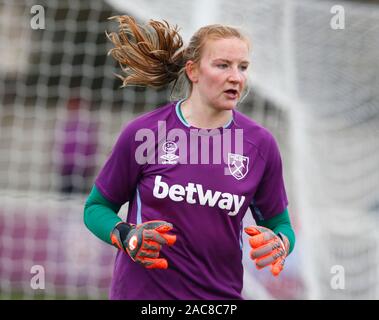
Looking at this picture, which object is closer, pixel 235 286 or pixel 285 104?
pixel 235 286

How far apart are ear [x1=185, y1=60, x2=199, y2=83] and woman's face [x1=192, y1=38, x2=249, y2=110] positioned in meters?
0.07

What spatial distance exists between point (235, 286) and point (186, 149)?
0.61 metres

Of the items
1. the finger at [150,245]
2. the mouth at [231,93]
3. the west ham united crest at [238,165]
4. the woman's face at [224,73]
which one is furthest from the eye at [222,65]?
the finger at [150,245]

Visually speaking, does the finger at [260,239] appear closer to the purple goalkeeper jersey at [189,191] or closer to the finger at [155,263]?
the purple goalkeeper jersey at [189,191]

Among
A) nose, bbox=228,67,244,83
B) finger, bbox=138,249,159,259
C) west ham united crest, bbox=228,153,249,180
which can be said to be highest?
nose, bbox=228,67,244,83

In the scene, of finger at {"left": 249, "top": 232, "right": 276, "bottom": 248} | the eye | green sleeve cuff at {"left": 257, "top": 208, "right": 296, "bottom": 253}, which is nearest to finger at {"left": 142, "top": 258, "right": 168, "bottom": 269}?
finger at {"left": 249, "top": 232, "right": 276, "bottom": 248}

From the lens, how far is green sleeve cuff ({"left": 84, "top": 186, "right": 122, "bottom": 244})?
11.5 feet

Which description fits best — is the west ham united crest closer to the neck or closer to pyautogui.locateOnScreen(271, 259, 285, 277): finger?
the neck

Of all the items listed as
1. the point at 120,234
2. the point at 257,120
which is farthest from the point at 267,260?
the point at 257,120

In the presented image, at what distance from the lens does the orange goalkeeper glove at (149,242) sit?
3.25 m

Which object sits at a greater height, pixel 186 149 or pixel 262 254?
pixel 186 149

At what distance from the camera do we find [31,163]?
26.0ft
